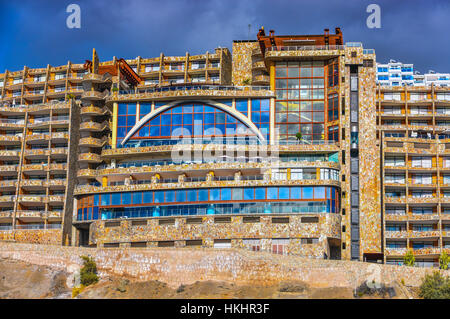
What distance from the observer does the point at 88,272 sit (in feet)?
305

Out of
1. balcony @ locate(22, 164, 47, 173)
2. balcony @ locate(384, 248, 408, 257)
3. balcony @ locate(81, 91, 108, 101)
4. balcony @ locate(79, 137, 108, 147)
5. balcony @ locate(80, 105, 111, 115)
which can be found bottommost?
balcony @ locate(384, 248, 408, 257)

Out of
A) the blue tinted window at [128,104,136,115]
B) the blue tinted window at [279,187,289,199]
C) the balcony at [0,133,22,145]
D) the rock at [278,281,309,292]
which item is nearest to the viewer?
the rock at [278,281,309,292]

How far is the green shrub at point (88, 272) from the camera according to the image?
92.1m

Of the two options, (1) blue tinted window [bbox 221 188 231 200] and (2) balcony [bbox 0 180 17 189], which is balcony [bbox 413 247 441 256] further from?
(2) balcony [bbox 0 180 17 189]

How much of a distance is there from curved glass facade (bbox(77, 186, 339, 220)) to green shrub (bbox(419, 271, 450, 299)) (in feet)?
65.4

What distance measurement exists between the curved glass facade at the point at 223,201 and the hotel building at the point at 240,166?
14 cm

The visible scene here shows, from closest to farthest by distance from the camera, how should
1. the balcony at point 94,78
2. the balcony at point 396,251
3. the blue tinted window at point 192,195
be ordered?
the blue tinted window at point 192,195, the balcony at point 396,251, the balcony at point 94,78

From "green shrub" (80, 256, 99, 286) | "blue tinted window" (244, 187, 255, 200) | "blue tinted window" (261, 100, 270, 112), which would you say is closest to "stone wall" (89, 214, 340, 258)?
"blue tinted window" (244, 187, 255, 200)

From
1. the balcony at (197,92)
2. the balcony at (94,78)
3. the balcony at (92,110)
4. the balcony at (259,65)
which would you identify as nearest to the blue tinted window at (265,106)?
the balcony at (197,92)

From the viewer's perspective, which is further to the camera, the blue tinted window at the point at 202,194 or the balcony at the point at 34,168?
the balcony at the point at 34,168

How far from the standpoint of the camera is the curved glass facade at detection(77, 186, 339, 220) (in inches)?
4104

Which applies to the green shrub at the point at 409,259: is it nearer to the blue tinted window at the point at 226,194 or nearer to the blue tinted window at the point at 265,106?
the blue tinted window at the point at 226,194

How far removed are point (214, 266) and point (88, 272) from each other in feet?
45.6
